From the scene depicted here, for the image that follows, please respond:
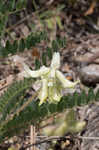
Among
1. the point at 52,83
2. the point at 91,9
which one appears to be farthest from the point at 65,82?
the point at 91,9

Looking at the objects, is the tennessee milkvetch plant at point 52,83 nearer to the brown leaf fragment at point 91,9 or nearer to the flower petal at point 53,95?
the flower petal at point 53,95

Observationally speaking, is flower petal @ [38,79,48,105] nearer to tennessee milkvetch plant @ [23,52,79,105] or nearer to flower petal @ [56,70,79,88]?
tennessee milkvetch plant @ [23,52,79,105]

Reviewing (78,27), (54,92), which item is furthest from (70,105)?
(78,27)

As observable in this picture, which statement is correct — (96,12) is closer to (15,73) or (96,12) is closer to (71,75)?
(71,75)

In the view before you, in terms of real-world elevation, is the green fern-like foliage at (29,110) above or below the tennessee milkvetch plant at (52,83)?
below

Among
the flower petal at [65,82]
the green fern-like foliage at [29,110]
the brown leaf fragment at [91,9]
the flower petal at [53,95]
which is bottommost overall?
the green fern-like foliage at [29,110]

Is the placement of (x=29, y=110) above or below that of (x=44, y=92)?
below

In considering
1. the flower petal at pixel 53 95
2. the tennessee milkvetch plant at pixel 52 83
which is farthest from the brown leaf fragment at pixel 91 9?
the flower petal at pixel 53 95

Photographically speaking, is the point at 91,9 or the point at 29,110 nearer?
the point at 29,110

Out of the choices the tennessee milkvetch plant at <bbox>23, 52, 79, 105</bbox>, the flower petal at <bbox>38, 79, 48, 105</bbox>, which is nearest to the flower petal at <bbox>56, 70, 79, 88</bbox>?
the tennessee milkvetch plant at <bbox>23, 52, 79, 105</bbox>

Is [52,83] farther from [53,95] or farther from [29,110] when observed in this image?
[29,110]

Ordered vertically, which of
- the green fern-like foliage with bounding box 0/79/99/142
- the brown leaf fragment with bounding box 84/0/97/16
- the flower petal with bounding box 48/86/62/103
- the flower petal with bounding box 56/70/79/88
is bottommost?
the green fern-like foliage with bounding box 0/79/99/142
